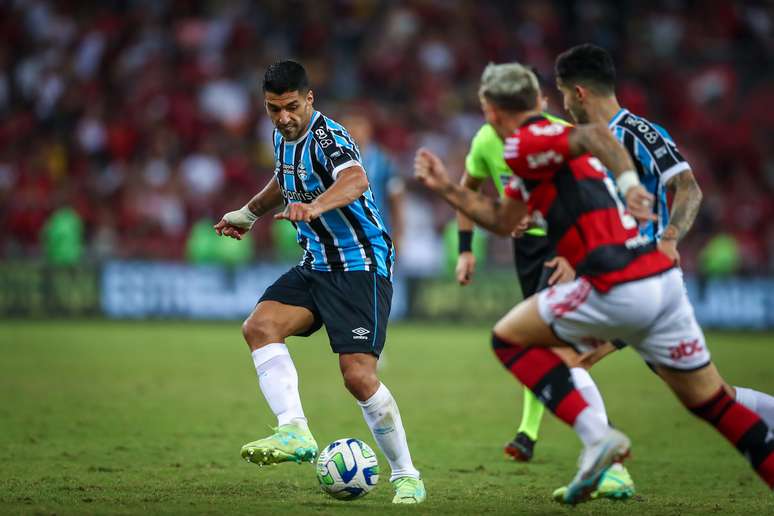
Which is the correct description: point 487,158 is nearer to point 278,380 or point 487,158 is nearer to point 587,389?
point 587,389

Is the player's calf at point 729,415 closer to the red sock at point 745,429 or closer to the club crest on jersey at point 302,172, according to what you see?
the red sock at point 745,429

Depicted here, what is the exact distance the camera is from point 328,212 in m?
6.60

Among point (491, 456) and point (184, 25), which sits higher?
point (184, 25)

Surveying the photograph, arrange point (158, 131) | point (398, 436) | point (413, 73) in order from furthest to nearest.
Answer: point (413, 73), point (158, 131), point (398, 436)

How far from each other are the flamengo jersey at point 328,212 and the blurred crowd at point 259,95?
1291cm

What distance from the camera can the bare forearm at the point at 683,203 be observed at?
20.1 ft

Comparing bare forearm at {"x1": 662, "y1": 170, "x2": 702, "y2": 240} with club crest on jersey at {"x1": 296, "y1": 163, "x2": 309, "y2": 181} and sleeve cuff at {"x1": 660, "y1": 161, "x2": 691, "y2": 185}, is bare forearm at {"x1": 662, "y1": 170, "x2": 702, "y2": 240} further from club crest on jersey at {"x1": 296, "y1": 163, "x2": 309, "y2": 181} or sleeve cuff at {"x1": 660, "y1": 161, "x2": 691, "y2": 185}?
club crest on jersey at {"x1": 296, "y1": 163, "x2": 309, "y2": 181}

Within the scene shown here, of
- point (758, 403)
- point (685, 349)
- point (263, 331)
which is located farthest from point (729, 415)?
point (263, 331)

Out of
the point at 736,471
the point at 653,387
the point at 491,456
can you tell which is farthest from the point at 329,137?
the point at 653,387

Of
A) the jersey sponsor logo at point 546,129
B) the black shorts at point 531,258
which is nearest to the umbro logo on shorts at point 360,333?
the jersey sponsor logo at point 546,129

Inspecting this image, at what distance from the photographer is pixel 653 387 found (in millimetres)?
12422

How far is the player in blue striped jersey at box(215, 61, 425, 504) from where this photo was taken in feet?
20.6

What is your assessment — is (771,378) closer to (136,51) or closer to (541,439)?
(541,439)

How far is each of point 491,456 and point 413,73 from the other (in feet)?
50.8
